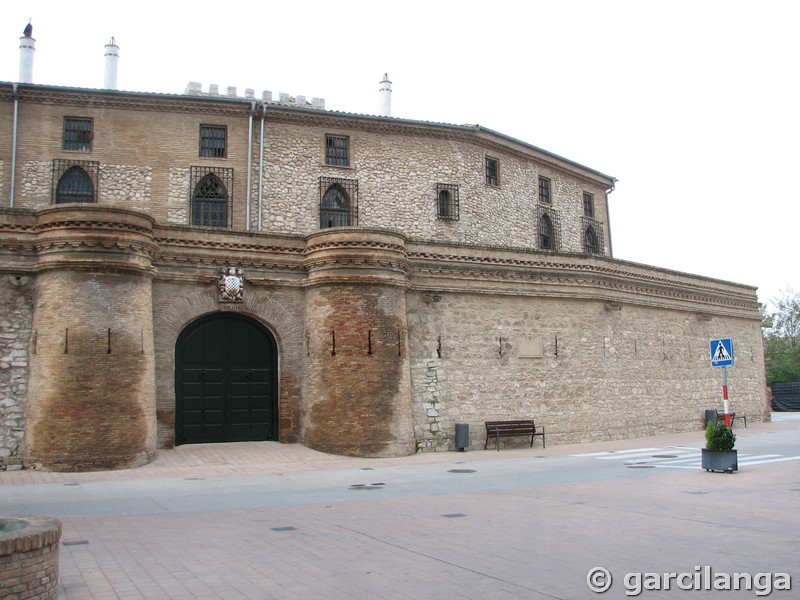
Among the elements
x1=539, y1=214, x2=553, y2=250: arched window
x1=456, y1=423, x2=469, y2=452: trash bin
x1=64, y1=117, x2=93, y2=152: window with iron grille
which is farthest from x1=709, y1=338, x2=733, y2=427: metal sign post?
x1=64, y1=117, x2=93, y2=152: window with iron grille

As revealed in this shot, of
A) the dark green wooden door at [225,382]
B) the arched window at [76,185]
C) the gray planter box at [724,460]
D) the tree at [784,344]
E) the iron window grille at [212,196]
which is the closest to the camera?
the gray planter box at [724,460]

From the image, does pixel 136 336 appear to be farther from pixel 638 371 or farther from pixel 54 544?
pixel 638 371

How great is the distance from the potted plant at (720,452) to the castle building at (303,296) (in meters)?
6.94

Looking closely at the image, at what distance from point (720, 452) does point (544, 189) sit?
20.8m

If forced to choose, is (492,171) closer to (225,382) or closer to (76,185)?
(76,185)

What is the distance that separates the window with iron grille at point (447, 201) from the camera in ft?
94.8

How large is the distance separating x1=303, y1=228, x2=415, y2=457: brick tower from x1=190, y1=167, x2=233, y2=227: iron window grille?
813 cm

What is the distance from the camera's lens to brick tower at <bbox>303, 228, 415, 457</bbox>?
59.1ft

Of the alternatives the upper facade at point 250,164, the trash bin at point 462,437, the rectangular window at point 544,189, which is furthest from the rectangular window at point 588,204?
the trash bin at point 462,437

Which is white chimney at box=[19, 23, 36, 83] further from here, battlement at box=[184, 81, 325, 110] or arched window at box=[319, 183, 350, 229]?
arched window at box=[319, 183, 350, 229]

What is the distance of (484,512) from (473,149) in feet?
72.0

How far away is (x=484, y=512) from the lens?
10305 millimetres

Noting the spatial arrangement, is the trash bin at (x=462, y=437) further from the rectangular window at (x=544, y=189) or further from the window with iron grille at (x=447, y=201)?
the rectangular window at (x=544, y=189)

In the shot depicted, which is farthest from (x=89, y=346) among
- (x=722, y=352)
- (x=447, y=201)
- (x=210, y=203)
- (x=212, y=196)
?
(x=447, y=201)
